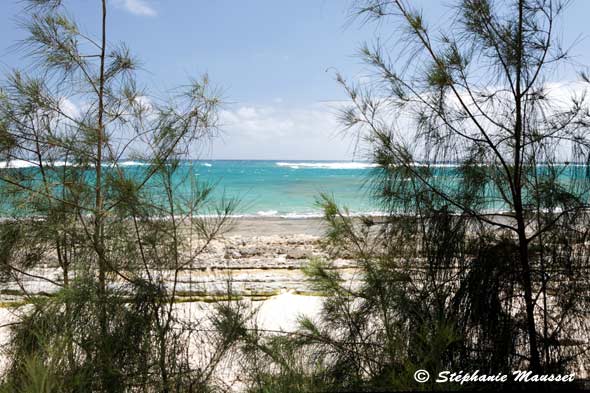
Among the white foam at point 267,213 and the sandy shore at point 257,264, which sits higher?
the sandy shore at point 257,264

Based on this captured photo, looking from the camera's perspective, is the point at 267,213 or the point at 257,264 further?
the point at 267,213

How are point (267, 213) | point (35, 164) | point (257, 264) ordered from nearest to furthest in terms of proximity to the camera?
point (35, 164) < point (257, 264) < point (267, 213)

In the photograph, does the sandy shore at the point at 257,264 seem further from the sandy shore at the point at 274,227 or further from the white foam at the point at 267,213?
the white foam at the point at 267,213

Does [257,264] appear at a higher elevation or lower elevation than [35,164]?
lower

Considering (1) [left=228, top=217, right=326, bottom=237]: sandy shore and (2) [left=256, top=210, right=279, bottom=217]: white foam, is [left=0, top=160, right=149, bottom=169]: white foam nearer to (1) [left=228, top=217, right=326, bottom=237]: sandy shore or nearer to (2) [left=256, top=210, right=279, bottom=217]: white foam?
(1) [left=228, top=217, right=326, bottom=237]: sandy shore

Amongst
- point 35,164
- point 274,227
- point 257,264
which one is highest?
point 35,164

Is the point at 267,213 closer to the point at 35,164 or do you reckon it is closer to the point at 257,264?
the point at 257,264

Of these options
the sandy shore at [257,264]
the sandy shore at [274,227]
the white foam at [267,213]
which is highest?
the sandy shore at [257,264]

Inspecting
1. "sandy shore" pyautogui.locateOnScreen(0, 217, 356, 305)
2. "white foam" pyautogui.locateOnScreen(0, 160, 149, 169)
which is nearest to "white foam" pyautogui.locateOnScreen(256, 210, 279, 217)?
"sandy shore" pyautogui.locateOnScreen(0, 217, 356, 305)

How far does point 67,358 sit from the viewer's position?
5.75 feet

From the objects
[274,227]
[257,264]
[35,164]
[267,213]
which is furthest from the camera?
[267,213]

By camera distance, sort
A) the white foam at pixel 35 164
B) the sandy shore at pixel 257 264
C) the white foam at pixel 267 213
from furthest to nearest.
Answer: the white foam at pixel 267 213 → the sandy shore at pixel 257 264 → the white foam at pixel 35 164

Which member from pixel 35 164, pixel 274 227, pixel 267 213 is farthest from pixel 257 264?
pixel 267 213

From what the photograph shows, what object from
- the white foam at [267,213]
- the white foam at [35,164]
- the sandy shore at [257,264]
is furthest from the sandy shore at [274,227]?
the white foam at [35,164]
